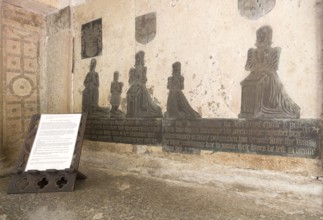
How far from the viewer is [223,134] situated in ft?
8.02

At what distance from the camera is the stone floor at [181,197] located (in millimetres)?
1864

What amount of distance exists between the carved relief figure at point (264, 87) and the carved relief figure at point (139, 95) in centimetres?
106

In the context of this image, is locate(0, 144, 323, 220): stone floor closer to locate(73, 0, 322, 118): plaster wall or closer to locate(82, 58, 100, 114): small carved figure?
locate(73, 0, 322, 118): plaster wall

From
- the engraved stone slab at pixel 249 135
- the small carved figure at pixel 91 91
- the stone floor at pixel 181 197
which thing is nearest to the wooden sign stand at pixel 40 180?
the stone floor at pixel 181 197

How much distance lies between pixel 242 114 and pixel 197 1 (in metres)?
1.31

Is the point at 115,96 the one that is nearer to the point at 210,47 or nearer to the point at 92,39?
the point at 92,39

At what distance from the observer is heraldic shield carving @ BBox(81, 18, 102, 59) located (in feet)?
11.4

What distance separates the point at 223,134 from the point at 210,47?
2.97 feet

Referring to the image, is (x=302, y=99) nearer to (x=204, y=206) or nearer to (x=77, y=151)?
(x=204, y=206)

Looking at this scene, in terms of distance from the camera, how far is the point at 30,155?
251 cm

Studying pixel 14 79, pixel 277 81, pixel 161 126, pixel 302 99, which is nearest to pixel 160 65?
pixel 161 126

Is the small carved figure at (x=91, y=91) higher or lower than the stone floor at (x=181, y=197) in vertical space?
higher

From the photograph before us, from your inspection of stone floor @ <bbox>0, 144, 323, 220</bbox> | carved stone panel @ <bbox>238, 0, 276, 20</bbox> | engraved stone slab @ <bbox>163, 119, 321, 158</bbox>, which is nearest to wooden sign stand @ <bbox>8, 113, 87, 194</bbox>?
stone floor @ <bbox>0, 144, 323, 220</bbox>

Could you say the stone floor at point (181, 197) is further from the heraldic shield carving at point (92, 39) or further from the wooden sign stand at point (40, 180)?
the heraldic shield carving at point (92, 39)
